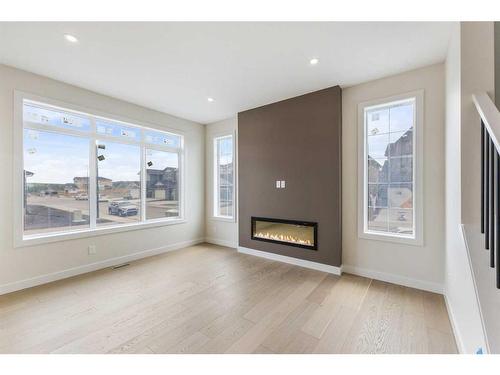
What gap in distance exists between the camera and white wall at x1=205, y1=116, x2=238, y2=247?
15.0 feet

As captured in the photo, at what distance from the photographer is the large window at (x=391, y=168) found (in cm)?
274

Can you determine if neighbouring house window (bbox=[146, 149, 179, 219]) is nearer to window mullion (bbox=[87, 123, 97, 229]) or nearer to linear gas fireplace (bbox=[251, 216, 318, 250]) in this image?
window mullion (bbox=[87, 123, 97, 229])

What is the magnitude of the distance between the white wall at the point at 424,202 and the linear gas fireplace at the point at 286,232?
0.49m

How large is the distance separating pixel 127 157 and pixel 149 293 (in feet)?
7.96

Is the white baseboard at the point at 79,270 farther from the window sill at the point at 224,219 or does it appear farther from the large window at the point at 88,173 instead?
the window sill at the point at 224,219

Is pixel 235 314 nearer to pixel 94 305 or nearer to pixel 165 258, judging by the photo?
pixel 94 305

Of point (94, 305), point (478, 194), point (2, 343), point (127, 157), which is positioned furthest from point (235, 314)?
point (127, 157)

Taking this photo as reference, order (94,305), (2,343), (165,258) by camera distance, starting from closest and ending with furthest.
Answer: (2,343)
(94,305)
(165,258)

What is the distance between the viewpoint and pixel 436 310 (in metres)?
2.20

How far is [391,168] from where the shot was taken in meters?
2.92

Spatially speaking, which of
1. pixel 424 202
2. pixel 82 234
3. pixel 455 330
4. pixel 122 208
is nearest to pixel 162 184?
pixel 122 208

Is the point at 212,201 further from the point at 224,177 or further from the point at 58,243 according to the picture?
the point at 58,243

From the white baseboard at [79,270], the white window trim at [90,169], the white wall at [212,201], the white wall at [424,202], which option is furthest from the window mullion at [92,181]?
the white wall at [424,202]

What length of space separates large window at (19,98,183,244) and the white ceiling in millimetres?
657
